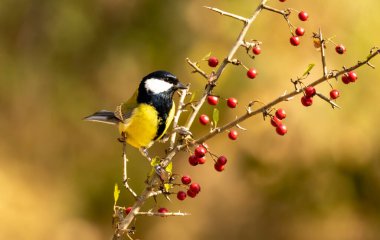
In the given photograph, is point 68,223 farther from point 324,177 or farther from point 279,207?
point 324,177

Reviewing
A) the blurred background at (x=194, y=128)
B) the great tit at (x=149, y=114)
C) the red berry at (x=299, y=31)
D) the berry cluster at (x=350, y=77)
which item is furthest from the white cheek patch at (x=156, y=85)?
the blurred background at (x=194, y=128)

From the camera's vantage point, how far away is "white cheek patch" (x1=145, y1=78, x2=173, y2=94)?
3.07 meters

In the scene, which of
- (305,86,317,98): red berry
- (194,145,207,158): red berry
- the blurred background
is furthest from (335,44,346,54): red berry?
the blurred background

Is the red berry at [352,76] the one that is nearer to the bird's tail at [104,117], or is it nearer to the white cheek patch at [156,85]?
the white cheek patch at [156,85]

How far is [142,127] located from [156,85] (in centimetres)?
21

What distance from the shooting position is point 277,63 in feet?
18.9

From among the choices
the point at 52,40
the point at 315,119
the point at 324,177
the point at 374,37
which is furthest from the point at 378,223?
the point at 52,40

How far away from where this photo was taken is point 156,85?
314cm

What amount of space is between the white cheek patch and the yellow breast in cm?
9

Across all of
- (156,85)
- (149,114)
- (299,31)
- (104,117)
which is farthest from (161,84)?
(299,31)

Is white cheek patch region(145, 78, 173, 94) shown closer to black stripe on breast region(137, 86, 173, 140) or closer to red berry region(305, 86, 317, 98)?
black stripe on breast region(137, 86, 173, 140)

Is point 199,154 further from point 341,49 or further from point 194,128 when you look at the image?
point 194,128

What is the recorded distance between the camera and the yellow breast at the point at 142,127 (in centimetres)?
309

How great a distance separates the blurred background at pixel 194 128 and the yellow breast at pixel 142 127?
2.38 meters
